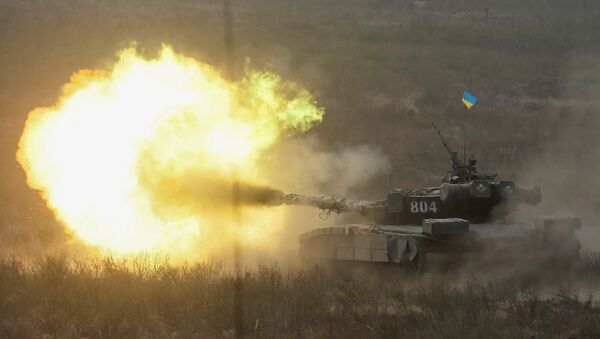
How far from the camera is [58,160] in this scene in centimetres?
1864

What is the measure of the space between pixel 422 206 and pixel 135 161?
6047 millimetres

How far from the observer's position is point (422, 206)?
16.9 meters

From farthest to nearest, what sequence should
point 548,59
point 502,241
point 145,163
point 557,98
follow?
point 548,59 < point 557,98 < point 145,163 < point 502,241

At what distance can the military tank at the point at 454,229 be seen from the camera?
15.6 metres

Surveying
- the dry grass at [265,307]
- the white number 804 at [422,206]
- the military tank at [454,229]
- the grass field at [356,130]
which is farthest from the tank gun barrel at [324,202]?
the dry grass at [265,307]

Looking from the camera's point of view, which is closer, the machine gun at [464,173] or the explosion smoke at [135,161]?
the machine gun at [464,173]

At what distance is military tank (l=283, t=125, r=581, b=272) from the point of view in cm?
1555

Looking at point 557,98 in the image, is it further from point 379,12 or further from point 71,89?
point 71,89

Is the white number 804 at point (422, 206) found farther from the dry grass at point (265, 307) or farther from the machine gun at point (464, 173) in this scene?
the dry grass at point (265, 307)

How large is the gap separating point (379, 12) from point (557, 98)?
66.0 feet

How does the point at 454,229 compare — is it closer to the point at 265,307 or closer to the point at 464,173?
the point at 464,173

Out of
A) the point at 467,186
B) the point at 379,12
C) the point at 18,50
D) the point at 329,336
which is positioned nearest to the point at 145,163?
the point at 467,186

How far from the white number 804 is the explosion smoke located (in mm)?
3431

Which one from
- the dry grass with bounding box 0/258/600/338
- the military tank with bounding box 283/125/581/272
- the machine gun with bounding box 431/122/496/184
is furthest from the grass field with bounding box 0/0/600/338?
the machine gun with bounding box 431/122/496/184
